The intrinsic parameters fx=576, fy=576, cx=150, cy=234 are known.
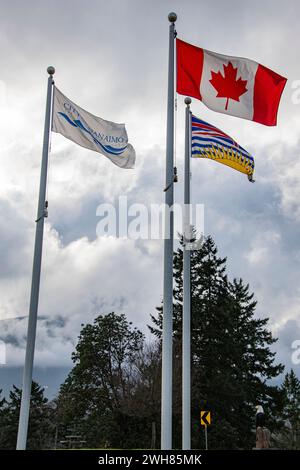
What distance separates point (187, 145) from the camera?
18.9 metres

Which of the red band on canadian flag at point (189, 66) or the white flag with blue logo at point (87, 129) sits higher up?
the red band on canadian flag at point (189, 66)

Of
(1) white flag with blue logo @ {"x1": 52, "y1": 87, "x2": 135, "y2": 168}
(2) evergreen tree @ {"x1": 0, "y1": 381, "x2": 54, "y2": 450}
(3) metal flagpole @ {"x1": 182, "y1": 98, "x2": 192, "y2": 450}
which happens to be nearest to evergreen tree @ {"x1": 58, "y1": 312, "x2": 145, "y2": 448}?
(2) evergreen tree @ {"x1": 0, "y1": 381, "x2": 54, "y2": 450}

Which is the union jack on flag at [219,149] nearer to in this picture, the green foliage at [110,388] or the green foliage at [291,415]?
the green foliage at [110,388]

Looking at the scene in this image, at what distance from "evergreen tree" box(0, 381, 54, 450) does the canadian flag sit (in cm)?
4926

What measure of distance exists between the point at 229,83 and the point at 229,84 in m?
0.03

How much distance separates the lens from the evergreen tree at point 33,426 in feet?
188

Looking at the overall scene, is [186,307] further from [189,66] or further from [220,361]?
[220,361]

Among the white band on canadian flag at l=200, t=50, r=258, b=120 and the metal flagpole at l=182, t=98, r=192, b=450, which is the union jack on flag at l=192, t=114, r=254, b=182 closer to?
the metal flagpole at l=182, t=98, r=192, b=450

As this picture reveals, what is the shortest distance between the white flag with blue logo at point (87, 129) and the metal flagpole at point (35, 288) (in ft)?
0.87

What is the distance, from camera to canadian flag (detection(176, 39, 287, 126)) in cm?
1464

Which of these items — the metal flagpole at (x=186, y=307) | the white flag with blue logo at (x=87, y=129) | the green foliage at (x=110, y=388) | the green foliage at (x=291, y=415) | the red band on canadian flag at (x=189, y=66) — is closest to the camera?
the red band on canadian flag at (x=189, y=66)

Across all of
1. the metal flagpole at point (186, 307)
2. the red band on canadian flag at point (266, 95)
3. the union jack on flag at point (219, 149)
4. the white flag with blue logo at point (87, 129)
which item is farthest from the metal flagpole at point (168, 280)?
the metal flagpole at point (186, 307)

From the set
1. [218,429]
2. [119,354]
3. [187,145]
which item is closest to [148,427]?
[218,429]
